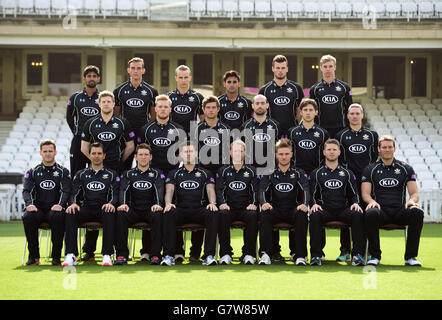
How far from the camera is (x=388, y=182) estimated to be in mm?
9266

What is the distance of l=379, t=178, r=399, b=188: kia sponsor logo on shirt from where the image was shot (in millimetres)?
9258

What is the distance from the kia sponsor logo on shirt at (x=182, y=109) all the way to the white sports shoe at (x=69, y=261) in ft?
8.59

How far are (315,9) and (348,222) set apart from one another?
622 inches

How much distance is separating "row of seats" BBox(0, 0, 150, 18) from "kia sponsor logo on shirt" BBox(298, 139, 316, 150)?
1435 centimetres

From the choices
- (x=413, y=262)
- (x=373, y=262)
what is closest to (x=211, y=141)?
(x=373, y=262)

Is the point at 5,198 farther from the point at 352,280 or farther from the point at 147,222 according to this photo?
the point at 352,280

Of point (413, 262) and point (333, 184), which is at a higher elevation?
point (333, 184)

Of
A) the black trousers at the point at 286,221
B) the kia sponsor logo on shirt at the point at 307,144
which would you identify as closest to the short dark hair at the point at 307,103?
the kia sponsor logo on shirt at the point at 307,144

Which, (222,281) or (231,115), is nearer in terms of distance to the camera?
(222,281)

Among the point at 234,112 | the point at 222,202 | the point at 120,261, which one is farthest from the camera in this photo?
the point at 234,112

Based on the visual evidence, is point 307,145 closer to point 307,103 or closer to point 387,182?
point 307,103

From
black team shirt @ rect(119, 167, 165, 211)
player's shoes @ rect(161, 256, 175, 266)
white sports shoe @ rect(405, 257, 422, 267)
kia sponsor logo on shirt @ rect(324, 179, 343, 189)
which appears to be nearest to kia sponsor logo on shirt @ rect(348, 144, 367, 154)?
kia sponsor logo on shirt @ rect(324, 179, 343, 189)

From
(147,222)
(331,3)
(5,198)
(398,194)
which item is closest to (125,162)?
(147,222)

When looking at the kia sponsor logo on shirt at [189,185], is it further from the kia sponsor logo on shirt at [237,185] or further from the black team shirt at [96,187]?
the black team shirt at [96,187]
